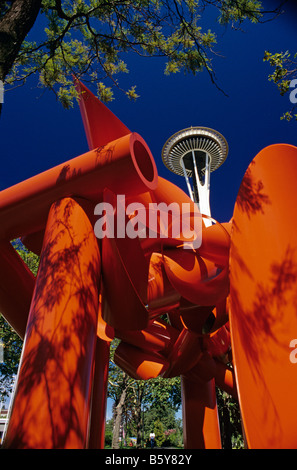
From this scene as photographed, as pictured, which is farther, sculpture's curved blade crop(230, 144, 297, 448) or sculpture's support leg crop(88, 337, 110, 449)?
sculpture's support leg crop(88, 337, 110, 449)

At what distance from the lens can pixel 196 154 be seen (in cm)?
3538

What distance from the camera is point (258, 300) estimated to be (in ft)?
9.87

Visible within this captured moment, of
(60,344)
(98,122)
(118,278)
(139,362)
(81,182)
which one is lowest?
(60,344)

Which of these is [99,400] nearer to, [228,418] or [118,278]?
[118,278]

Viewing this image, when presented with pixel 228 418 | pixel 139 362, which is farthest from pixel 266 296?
pixel 228 418

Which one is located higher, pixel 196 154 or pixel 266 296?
pixel 196 154

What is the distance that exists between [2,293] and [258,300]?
3.07 meters

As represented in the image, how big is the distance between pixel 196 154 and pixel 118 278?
3434 centimetres

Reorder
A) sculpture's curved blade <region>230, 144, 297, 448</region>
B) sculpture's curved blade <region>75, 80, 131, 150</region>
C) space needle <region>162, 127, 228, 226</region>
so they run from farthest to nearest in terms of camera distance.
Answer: space needle <region>162, 127, 228, 226</region>, sculpture's curved blade <region>75, 80, 131, 150</region>, sculpture's curved blade <region>230, 144, 297, 448</region>

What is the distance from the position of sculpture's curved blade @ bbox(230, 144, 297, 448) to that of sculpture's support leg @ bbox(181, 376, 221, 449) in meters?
3.97

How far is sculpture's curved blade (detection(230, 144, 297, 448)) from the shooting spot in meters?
2.56

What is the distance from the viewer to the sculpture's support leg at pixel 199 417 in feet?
19.0

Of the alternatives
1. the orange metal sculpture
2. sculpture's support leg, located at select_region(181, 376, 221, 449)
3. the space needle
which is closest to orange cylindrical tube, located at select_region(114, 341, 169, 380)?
the orange metal sculpture

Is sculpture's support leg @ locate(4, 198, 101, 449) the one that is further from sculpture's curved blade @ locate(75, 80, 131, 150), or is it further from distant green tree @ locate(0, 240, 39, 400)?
distant green tree @ locate(0, 240, 39, 400)
